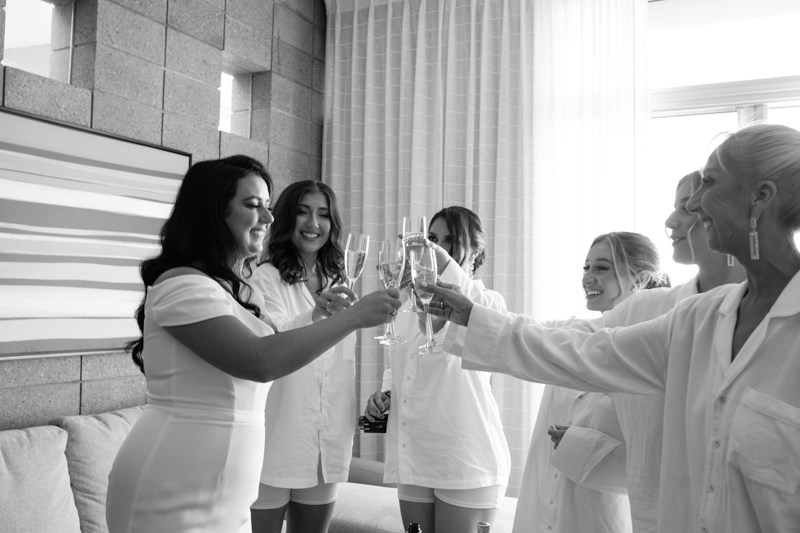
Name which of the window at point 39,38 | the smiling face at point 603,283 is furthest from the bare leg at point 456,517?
the window at point 39,38

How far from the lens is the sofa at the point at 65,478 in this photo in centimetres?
241

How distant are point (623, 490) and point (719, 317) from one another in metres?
0.71

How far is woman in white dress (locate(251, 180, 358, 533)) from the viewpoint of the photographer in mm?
2289

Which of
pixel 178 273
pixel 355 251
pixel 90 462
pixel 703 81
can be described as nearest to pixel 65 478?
pixel 90 462

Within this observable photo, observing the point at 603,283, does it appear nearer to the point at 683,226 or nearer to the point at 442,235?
the point at 683,226

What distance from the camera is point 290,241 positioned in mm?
2512

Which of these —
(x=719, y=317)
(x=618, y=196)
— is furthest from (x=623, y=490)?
(x=618, y=196)

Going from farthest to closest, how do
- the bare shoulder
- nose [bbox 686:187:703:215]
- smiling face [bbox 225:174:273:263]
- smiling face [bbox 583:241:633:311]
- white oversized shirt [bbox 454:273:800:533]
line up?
smiling face [bbox 583:241:633:311], smiling face [bbox 225:174:273:263], the bare shoulder, nose [bbox 686:187:703:215], white oversized shirt [bbox 454:273:800:533]

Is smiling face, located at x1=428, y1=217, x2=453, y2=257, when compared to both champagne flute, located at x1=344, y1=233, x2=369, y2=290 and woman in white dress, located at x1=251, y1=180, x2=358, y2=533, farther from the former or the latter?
champagne flute, located at x1=344, y1=233, x2=369, y2=290

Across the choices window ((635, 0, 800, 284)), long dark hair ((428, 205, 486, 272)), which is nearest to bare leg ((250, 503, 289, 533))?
long dark hair ((428, 205, 486, 272))

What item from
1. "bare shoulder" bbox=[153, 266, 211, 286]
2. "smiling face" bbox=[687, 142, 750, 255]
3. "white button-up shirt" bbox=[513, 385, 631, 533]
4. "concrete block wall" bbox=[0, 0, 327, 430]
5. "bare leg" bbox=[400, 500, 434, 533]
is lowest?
"bare leg" bbox=[400, 500, 434, 533]

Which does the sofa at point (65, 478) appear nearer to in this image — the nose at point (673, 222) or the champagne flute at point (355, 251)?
the champagne flute at point (355, 251)

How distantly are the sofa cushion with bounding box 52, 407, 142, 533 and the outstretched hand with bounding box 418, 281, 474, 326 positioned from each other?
1.61 meters

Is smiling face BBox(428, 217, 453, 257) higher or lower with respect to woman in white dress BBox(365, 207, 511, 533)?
higher
